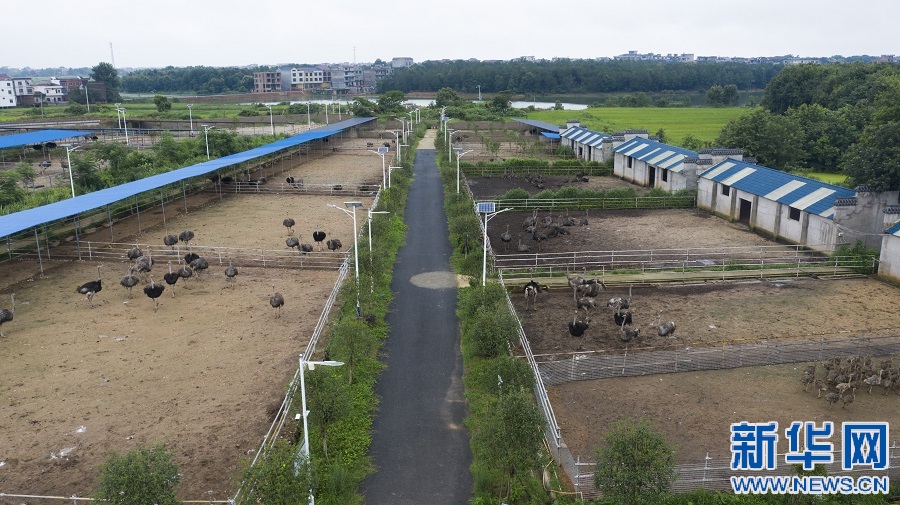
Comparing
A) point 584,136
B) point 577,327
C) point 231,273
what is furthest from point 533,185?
point 577,327

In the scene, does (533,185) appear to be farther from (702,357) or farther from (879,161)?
(702,357)

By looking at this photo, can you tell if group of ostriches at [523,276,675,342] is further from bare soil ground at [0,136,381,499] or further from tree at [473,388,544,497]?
tree at [473,388,544,497]

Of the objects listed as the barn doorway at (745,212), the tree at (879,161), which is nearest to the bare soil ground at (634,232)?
the barn doorway at (745,212)

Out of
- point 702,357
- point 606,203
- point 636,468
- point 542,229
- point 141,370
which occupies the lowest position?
point 141,370

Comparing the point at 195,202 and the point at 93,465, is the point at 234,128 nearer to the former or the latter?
the point at 195,202

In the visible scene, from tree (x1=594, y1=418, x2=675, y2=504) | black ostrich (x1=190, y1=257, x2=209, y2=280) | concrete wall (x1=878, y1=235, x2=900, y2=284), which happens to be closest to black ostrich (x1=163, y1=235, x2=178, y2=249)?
black ostrich (x1=190, y1=257, x2=209, y2=280)
